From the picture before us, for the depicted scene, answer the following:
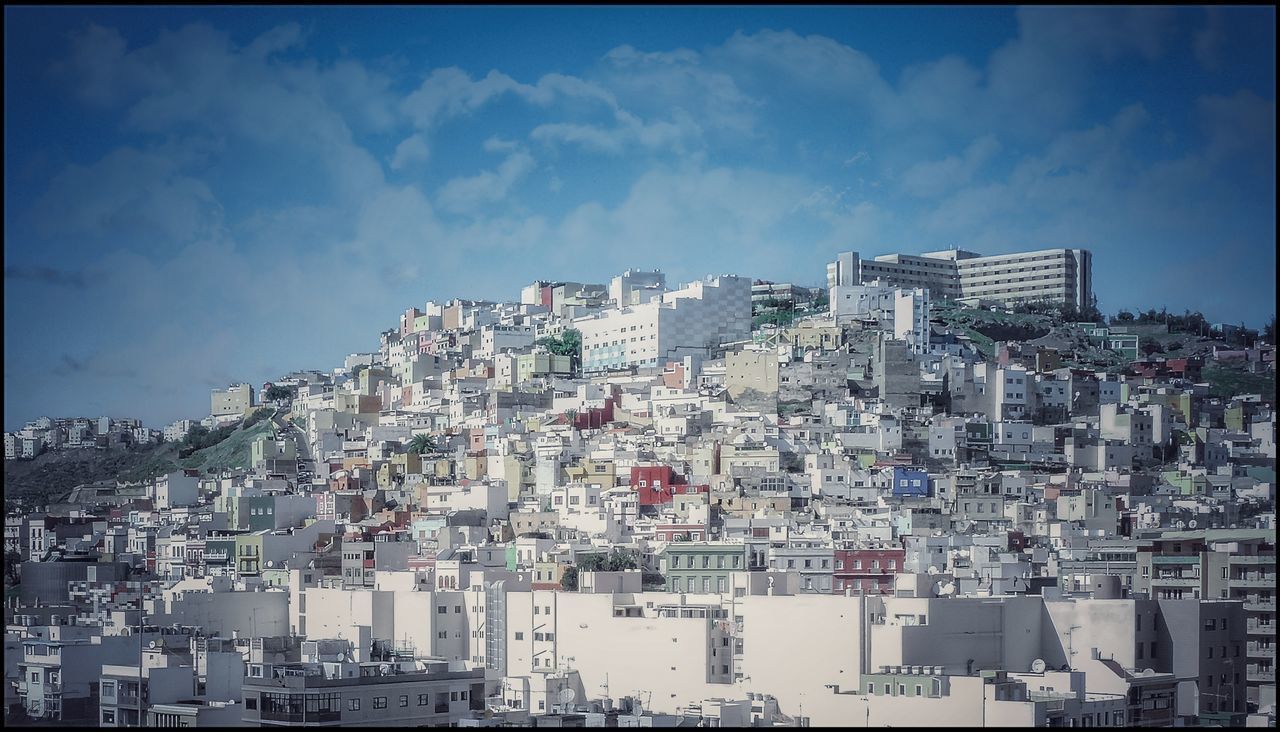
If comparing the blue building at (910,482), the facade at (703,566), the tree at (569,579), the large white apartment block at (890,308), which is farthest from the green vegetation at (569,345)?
the facade at (703,566)

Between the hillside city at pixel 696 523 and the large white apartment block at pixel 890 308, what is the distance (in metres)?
0.05

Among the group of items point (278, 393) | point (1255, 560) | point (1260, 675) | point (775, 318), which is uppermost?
point (775, 318)

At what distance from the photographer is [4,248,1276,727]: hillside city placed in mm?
12031

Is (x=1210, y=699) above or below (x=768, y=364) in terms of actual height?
below

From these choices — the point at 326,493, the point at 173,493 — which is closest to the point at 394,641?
the point at 326,493

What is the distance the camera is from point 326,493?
20.1 meters

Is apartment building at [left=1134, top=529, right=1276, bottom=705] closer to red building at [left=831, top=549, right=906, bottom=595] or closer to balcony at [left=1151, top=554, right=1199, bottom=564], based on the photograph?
balcony at [left=1151, top=554, right=1199, bottom=564]

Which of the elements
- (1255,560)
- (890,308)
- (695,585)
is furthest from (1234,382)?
(695,585)

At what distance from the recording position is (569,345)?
89.3 ft

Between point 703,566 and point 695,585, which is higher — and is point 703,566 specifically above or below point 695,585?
above

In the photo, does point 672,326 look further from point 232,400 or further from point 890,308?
point 232,400

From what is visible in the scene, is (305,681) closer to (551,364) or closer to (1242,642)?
(1242,642)

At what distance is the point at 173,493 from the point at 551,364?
6169mm

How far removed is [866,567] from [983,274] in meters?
17.7
